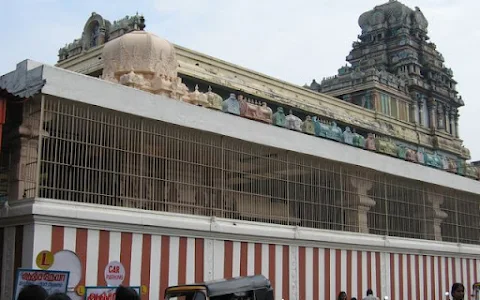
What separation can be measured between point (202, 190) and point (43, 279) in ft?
24.0

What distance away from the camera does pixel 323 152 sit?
2286cm

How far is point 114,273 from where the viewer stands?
16.3m

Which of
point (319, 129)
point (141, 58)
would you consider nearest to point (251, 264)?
point (319, 129)

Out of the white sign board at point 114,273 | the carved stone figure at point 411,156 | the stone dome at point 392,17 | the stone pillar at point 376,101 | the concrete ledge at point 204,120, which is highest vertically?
the stone dome at point 392,17

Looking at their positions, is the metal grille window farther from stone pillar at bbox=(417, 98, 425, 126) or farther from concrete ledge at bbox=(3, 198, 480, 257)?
stone pillar at bbox=(417, 98, 425, 126)

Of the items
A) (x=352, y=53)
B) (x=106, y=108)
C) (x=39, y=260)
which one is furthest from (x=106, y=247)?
(x=352, y=53)

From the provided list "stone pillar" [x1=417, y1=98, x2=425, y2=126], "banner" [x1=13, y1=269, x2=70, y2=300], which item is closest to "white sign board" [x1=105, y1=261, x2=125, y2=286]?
"banner" [x1=13, y1=269, x2=70, y2=300]

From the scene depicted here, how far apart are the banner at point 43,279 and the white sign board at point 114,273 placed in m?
3.62

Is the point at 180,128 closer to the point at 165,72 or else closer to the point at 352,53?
the point at 165,72

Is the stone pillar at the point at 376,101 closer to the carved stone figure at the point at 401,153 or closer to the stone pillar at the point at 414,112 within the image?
the stone pillar at the point at 414,112

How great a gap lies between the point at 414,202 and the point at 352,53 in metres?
33.8

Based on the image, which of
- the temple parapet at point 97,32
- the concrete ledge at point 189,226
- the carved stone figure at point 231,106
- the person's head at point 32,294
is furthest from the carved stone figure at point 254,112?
the temple parapet at point 97,32

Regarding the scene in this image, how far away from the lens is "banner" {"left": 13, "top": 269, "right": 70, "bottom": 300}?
12.1 meters

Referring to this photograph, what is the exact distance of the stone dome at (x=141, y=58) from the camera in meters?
20.0
